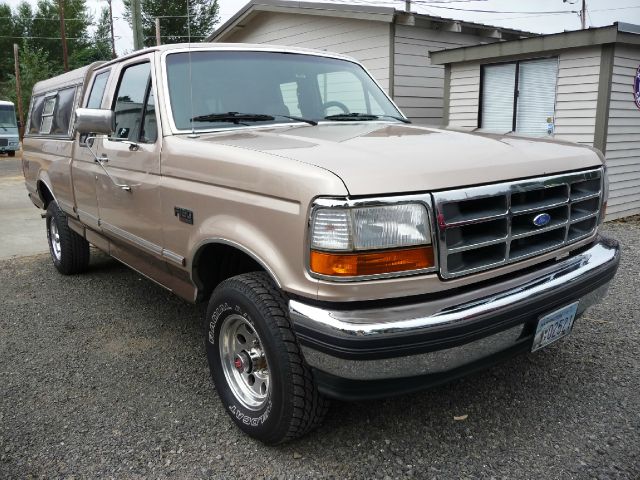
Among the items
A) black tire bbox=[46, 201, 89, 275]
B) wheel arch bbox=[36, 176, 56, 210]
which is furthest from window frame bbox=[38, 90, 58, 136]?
black tire bbox=[46, 201, 89, 275]

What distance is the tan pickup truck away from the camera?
6.89ft

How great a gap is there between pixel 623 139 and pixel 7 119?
27.2 metres

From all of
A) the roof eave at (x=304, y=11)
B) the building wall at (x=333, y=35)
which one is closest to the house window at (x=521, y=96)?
the building wall at (x=333, y=35)

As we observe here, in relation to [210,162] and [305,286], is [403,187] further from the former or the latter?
[210,162]

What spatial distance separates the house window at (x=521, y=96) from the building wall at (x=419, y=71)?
1898 mm

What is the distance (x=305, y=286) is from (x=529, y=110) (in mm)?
8292

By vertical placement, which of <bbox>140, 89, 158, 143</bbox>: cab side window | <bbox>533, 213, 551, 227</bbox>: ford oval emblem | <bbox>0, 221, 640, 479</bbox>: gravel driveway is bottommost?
<bbox>0, 221, 640, 479</bbox>: gravel driveway

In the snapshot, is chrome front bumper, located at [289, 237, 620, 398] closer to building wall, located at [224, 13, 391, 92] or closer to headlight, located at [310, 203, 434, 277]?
headlight, located at [310, 203, 434, 277]

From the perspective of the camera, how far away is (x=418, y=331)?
2.08 metres

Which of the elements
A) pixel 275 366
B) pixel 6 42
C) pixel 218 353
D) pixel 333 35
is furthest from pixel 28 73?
pixel 275 366

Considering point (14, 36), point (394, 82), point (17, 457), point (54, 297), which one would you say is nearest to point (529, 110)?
point (394, 82)

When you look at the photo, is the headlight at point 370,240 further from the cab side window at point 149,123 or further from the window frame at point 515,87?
the window frame at point 515,87

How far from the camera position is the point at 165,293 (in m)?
5.04

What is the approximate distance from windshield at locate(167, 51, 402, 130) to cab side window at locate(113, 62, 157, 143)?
244 mm
